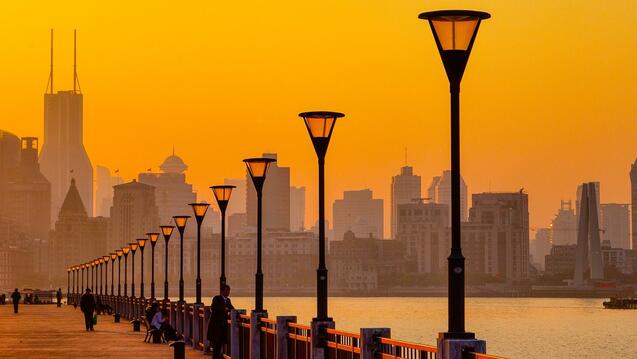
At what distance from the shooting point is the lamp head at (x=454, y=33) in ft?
59.6

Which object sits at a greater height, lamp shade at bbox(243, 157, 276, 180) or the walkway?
lamp shade at bbox(243, 157, 276, 180)

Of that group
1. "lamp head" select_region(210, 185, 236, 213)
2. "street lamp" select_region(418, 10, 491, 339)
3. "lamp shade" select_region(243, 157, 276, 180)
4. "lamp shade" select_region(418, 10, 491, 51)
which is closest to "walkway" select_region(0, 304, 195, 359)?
"lamp head" select_region(210, 185, 236, 213)

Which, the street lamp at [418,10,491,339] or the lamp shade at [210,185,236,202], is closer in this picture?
the street lamp at [418,10,491,339]

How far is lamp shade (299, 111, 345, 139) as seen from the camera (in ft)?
93.3

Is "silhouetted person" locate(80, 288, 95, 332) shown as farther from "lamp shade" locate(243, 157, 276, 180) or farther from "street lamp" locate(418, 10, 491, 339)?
"street lamp" locate(418, 10, 491, 339)

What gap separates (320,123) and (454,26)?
34.4ft

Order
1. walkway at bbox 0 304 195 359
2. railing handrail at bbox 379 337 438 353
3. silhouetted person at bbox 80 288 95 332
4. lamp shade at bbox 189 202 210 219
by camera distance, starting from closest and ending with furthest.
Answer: railing handrail at bbox 379 337 438 353
walkway at bbox 0 304 195 359
lamp shade at bbox 189 202 210 219
silhouetted person at bbox 80 288 95 332

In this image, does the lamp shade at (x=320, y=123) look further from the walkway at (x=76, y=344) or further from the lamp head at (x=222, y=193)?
the lamp head at (x=222, y=193)

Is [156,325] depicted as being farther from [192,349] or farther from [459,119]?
[459,119]

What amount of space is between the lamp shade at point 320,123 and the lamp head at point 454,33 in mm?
10006

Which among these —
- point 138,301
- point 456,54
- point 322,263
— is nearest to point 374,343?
point 456,54

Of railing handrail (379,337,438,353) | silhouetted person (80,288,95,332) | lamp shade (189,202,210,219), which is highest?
lamp shade (189,202,210,219)

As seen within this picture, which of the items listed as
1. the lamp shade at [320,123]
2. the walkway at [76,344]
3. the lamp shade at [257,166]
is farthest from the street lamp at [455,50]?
the walkway at [76,344]

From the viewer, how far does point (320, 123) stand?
28.5 meters
